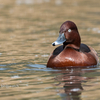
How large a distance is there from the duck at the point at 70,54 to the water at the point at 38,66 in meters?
0.19

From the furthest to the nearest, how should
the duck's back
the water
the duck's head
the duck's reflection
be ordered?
the duck's head
the duck's back
the water
the duck's reflection

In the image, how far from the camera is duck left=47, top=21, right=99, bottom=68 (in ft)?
28.6

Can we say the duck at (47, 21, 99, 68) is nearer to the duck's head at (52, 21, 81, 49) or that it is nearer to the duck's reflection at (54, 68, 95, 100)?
the duck's head at (52, 21, 81, 49)

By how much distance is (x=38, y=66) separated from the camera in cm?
924

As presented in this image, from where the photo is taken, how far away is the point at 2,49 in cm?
1170

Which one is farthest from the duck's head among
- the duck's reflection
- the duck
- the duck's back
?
the duck's reflection

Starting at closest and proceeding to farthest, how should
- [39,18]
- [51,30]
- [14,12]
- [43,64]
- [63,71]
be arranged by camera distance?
[63,71], [43,64], [51,30], [39,18], [14,12]

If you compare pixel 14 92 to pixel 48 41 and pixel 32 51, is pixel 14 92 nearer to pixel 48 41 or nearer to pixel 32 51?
pixel 32 51

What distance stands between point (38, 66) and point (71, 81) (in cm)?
196

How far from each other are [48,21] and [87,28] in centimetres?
339

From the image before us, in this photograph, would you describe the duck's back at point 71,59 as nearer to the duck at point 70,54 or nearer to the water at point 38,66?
the duck at point 70,54

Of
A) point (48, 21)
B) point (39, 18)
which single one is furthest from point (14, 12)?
point (48, 21)

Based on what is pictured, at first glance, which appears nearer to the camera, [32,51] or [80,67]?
[80,67]

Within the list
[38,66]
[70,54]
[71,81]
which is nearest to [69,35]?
[70,54]
